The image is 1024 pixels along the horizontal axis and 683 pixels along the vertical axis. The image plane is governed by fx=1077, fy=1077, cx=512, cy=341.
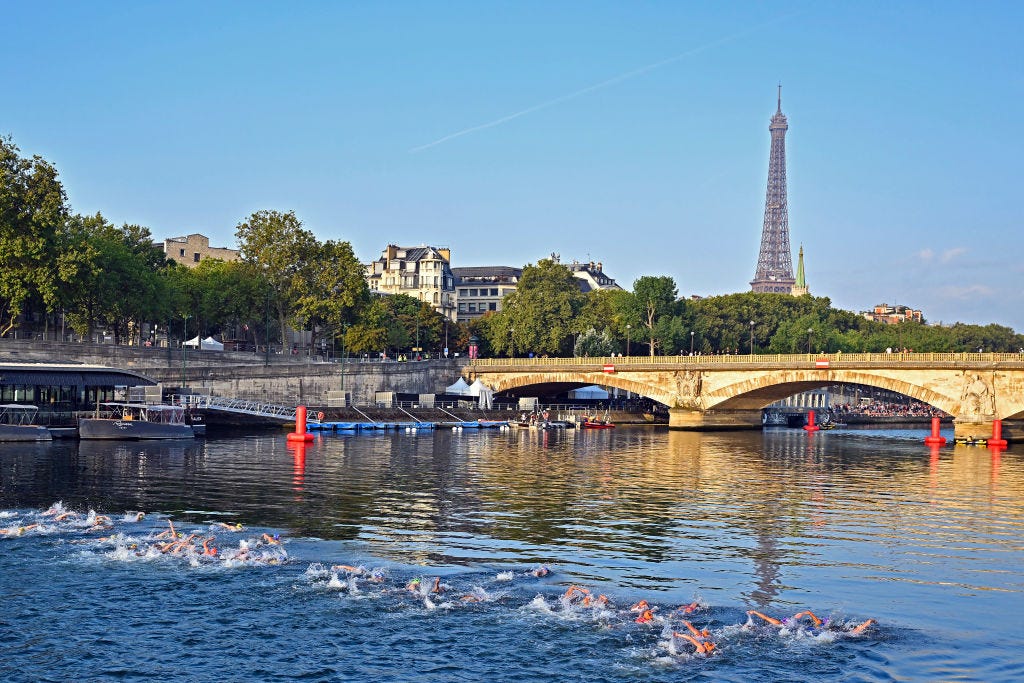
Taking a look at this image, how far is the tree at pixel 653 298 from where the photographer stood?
175750mm

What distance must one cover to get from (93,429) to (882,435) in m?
88.1

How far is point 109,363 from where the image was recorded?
102375 mm

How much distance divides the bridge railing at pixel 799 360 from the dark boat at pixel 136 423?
53124 millimetres

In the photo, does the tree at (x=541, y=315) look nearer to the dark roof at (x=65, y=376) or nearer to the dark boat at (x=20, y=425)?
the dark roof at (x=65, y=376)

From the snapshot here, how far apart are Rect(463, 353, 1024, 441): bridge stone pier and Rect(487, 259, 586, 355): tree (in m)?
16.4

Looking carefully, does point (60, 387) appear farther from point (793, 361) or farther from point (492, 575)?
point (793, 361)

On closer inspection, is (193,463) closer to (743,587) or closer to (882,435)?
(743,587)

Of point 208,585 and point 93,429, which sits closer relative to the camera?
point 208,585

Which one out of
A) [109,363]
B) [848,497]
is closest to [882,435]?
[848,497]

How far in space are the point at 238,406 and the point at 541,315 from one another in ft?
229

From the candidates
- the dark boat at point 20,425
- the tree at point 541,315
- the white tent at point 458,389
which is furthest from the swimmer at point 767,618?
the tree at point 541,315

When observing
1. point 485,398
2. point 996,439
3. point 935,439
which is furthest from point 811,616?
point 485,398

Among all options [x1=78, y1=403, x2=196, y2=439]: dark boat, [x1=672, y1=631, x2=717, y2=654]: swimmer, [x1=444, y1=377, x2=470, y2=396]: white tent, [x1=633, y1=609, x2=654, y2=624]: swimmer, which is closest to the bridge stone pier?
[x1=444, y1=377, x2=470, y2=396]: white tent

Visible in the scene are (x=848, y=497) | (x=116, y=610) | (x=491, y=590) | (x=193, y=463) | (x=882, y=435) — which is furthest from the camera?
(x=882, y=435)
